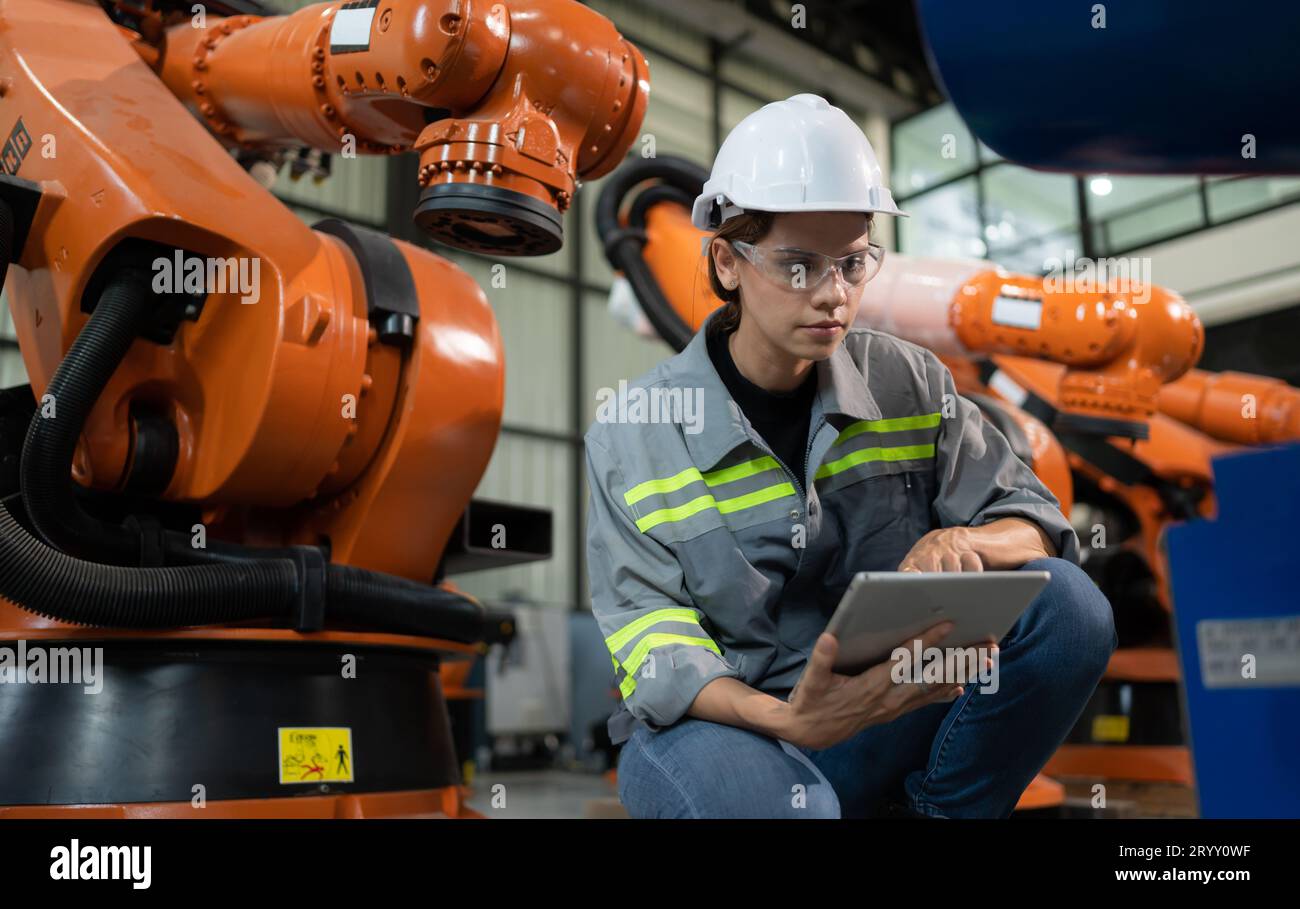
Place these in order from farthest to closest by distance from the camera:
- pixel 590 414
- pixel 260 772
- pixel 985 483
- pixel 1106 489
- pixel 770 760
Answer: pixel 590 414 < pixel 1106 489 < pixel 260 772 < pixel 985 483 < pixel 770 760

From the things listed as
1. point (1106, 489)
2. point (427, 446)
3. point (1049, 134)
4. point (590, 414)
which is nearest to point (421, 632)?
point (427, 446)

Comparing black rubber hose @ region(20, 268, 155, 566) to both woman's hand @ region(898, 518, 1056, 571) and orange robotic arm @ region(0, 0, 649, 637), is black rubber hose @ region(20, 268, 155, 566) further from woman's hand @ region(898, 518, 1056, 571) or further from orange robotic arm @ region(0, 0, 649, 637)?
woman's hand @ region(898, 518, 1056, 571)

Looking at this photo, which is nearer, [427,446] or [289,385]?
[289,385]

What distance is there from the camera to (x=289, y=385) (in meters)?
2.01

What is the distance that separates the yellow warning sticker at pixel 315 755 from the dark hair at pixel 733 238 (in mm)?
1089

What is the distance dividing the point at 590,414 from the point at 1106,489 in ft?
22.0

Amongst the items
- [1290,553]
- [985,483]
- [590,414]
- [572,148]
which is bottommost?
[1290,553]

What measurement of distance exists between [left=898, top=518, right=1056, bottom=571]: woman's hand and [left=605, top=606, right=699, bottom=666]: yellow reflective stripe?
0.29 meters

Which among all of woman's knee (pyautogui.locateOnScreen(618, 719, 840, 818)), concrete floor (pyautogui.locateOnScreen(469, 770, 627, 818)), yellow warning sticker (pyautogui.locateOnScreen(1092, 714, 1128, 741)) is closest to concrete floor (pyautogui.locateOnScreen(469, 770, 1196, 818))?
concrete floor (pyautogui.locateOnScreen(469, 770, 627, 818))

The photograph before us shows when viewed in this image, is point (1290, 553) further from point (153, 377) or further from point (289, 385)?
point (153, 377)

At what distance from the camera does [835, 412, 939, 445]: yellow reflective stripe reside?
5.35 feet

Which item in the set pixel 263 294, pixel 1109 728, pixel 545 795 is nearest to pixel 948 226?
pixel 1109 728

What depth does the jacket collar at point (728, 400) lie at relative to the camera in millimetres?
1570

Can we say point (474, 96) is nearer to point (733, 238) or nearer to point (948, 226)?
point (733, 238)
